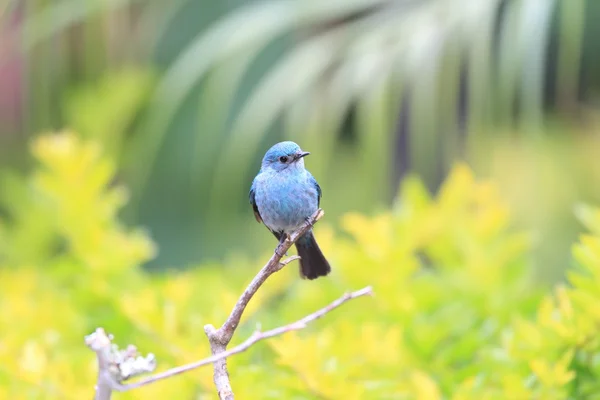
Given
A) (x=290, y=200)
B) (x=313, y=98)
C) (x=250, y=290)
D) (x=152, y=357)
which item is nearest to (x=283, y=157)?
(x=290, y=200)

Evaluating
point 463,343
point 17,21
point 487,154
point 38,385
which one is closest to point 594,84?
point 487,154

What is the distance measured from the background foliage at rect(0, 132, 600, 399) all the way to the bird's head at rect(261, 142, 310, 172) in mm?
278

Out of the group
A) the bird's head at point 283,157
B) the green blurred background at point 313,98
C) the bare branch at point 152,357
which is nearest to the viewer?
the bare branch at point 152,357

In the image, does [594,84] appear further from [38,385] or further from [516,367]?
[38,385]

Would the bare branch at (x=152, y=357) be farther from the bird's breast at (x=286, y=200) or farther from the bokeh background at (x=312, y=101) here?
the bokeh background at (x=312, y=101)

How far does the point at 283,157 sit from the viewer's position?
89cm

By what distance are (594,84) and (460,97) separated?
22.9 inches

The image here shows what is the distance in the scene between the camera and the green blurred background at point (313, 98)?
71.5 inches

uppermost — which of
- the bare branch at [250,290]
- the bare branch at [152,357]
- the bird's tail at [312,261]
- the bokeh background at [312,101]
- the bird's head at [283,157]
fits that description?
the bokeh background at [312,101]

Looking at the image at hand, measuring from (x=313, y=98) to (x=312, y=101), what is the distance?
0.04 feet

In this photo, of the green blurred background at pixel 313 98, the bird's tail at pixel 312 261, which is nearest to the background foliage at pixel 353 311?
the bird's tail at pixel 312 261

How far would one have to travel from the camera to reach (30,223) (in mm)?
2539

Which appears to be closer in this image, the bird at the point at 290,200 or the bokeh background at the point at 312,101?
the bird at the point at 290,200

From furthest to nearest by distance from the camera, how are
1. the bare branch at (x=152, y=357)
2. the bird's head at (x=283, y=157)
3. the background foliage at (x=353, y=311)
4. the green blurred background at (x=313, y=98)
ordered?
the green blurred background at (x=313, y=98) < the background foliage at (x=353, y=311) < the bird's head at (x=283, y=157) < the bare branch at (x=152, y=357)
